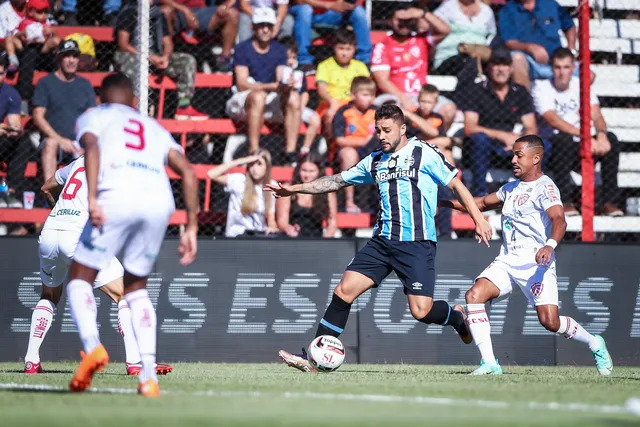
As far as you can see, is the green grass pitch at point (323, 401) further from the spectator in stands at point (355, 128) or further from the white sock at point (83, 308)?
the spectator in stands at point (355, 128)

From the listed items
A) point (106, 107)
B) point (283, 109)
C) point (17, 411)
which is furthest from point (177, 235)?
point (17, 411)

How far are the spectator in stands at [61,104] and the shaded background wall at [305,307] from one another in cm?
157

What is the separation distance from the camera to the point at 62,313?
11.1 m

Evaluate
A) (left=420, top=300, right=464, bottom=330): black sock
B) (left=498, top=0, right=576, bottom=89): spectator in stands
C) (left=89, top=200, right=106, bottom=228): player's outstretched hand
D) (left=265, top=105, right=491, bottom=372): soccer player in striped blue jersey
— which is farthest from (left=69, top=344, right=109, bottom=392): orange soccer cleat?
(left=498, top=0, right=576, bottom=89): spectator in stands

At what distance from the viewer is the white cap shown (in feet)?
45.0

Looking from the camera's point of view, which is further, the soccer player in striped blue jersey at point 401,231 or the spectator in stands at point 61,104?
the spectator in stands at point 61,104

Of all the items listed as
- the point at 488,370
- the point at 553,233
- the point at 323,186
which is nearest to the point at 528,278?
the point at 553,233

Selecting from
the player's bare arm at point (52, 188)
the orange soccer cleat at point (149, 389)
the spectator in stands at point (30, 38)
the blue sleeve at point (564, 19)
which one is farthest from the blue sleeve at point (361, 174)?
the blue sleeve at point (564, 19)

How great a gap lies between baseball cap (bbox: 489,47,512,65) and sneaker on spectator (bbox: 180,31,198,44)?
4.11m

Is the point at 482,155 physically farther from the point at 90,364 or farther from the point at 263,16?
the point at 90,364

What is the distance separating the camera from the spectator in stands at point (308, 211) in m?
12.5

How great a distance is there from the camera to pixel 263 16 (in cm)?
1375

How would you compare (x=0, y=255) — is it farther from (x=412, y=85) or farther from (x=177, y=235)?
(x=412, y=85)

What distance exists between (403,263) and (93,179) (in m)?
3.44
